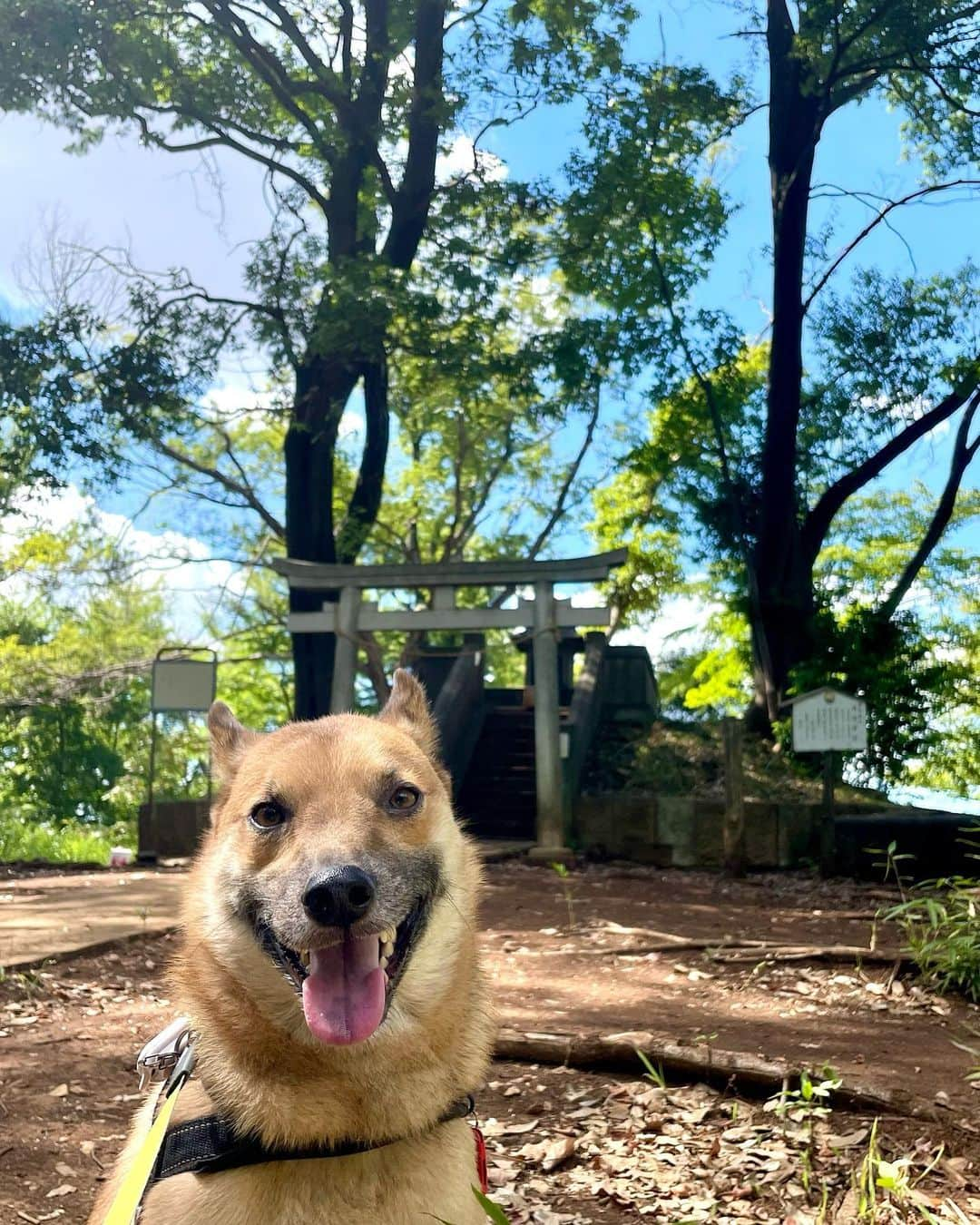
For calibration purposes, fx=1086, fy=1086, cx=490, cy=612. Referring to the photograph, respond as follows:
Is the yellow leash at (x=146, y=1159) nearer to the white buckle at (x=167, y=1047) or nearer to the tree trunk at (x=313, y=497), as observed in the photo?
the white buckle at (x=167, y=1047)

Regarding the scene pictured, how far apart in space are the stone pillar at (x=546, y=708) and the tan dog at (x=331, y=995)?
1075cm

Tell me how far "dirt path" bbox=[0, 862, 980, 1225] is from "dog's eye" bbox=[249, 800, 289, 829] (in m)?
1.99

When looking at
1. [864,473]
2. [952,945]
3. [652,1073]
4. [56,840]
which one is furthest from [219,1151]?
[56,840]

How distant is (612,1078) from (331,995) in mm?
2907

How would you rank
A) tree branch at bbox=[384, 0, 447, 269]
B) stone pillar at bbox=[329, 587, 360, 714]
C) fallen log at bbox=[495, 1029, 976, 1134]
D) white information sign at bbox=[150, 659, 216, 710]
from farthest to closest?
1. tree branch at bbox=[384, 0, 447, 269]
2. stone pillar at bbox=[329, 587, 360, 714]
3. white information sign at bbox=[150, 659, 216, 710]
4. fallen log at bbox=[495, 1029, 976, 1134]

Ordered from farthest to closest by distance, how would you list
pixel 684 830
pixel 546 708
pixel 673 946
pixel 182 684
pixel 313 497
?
pixel 313 497
pixel 182 684
pixel 546 708
pixel 684 830
pixel 673 946

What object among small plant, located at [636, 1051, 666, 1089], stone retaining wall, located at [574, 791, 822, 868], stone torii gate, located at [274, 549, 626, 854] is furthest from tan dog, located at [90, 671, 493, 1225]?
stone torii gate, located at [274, 549, 626, 854]

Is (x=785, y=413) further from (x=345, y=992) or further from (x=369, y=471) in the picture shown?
(x=345, y=992)

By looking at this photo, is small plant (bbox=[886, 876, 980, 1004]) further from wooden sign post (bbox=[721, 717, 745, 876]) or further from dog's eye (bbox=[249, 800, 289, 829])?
dog's eye (bbox=[249, 800, 289, 829])

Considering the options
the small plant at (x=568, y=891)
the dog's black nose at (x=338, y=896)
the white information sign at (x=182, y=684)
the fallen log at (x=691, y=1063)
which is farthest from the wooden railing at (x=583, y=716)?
the dog's black nose at (x=338, y=896)

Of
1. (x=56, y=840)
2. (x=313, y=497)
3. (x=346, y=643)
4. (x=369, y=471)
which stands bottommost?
(x=56, y=840)

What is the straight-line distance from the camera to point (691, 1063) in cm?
448

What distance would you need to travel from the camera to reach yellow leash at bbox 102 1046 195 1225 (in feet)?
6.67

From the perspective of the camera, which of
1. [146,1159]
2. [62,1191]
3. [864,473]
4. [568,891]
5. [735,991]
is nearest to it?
[146,1159]
